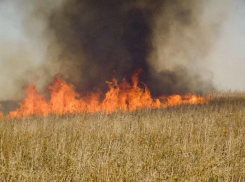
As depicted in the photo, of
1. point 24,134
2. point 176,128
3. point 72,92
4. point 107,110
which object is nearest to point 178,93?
point 72,92

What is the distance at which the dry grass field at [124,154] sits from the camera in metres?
3.40

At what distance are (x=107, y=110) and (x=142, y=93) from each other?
18.1 feet

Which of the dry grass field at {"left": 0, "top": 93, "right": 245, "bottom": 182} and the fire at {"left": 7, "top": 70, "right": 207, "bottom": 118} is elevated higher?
the fire at {"left": 7, "top": 70, "right": 207, "bottom": 118}

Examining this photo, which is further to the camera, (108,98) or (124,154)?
(108,98)

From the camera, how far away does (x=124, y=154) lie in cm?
433

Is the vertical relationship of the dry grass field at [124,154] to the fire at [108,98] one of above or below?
below

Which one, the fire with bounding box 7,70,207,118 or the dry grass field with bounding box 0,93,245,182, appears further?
the fire with bounding box 7,70,207,118

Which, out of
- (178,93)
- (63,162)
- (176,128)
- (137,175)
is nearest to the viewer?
(137,175)

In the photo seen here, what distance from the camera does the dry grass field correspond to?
3396 millimetres

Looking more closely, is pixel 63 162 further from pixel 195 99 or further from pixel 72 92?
pixel 195 99

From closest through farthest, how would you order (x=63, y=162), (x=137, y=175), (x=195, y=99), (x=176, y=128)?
(x=137, y=175), (x=63, y=162), (x=176, y=128), (x=195, y=99)

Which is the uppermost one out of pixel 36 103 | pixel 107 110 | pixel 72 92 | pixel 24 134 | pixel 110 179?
pixel 72 92

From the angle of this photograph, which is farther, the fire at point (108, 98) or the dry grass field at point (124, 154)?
the fire at point (108, 98)

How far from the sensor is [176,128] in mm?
6629
